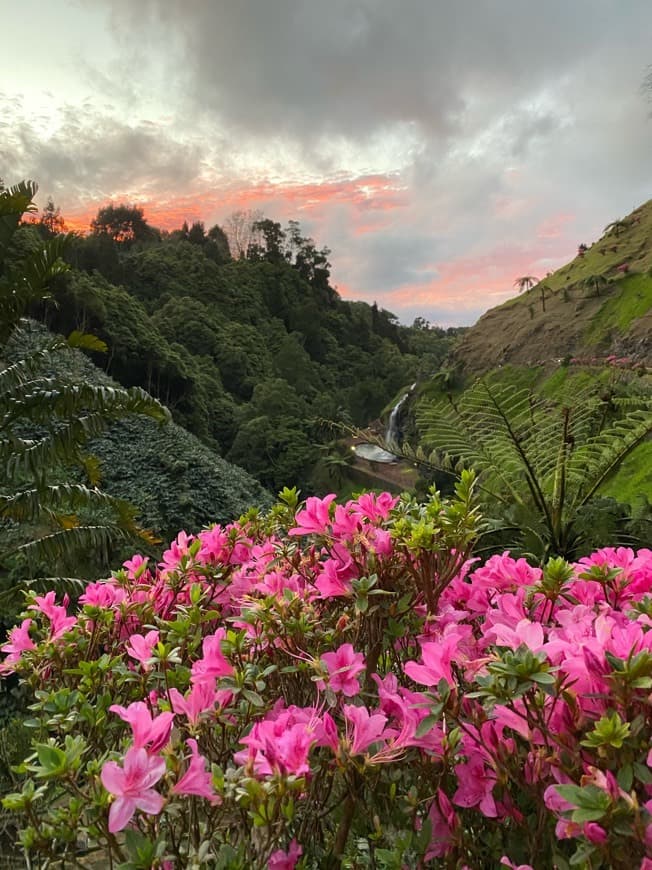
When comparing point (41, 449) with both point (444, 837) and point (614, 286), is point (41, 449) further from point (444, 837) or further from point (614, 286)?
point (614, 286)

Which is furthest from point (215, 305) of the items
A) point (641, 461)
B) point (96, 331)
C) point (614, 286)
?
point (641, 461)

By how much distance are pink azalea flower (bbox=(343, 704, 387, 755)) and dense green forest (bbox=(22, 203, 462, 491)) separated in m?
17.8

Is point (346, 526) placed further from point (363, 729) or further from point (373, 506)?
point (363, 729)

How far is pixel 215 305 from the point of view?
40.4m

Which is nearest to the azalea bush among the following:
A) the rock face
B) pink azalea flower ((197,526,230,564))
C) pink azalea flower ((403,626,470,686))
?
pink azalea flower ((403,626,470,686))

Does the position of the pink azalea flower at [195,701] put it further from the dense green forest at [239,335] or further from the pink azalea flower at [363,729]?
the dense green forest at [239,335]

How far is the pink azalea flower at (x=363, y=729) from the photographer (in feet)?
2.44

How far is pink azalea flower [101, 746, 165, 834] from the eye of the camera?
64cm

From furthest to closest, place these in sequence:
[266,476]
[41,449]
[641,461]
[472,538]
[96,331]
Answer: [266,476] < [96,331] < [641,461] < [41,449] < [472,538]

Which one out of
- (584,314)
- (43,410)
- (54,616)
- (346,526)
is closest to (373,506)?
(346,526)

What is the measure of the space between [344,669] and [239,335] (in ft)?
123

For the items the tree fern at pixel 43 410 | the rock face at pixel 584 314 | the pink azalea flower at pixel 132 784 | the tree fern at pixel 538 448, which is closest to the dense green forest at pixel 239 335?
the rock face at pixel 584 314

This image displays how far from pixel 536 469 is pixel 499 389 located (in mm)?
414

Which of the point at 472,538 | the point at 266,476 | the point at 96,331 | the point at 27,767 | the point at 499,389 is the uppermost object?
the point at 96,331
